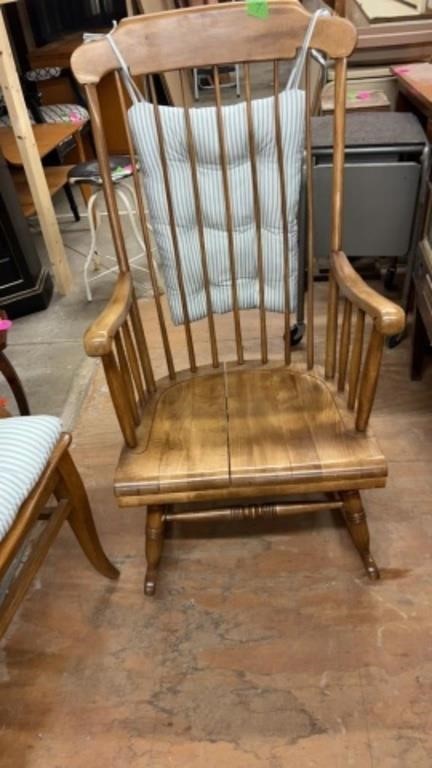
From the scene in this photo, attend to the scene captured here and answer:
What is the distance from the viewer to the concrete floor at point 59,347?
2012 mm

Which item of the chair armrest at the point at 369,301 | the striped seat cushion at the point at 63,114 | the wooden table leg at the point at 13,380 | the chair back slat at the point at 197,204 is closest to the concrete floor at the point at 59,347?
the wooden table leg at the point at 13,380

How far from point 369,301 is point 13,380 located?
3.64 ft

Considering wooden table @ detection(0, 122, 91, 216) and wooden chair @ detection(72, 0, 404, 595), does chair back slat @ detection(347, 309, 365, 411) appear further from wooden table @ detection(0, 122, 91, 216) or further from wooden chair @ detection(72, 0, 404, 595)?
wooden table @ detection(0, 122, 91, 216)

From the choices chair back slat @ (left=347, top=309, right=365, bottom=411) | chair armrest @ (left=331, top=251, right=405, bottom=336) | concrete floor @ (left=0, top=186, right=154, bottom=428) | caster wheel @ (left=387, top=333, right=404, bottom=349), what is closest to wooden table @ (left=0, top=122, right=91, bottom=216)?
concrete floor @ (left=0, top=186, right=154, bottom=428)

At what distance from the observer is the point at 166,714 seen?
3.63ft

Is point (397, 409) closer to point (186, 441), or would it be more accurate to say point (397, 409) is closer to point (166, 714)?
point (186, 441)

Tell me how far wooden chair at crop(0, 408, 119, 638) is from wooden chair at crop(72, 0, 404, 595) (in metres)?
0.14

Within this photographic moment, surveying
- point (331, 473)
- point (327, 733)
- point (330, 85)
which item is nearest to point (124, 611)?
point (327, 733)

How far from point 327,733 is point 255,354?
1.28 meters

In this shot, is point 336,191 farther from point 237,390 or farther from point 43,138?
point 43,138

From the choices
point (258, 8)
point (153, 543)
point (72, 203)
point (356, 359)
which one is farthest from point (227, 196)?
point (72, 203)

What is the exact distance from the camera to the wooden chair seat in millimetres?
1057

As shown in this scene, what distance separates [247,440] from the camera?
1.14 meters

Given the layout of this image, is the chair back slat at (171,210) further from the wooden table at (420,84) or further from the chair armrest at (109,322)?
the wooden table at (420,84)
